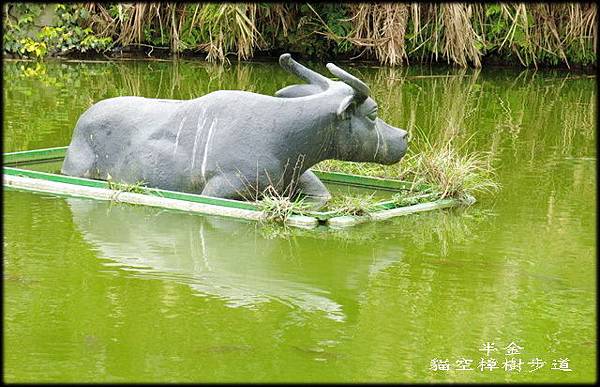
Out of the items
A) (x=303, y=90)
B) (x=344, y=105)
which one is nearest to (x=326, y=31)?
(x=303, y=90)

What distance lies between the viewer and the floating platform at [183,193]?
8.99 meters

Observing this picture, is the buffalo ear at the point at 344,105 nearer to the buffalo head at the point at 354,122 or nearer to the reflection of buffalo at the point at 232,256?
the buffalo head at the point at 354,122

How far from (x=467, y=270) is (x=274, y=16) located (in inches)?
560

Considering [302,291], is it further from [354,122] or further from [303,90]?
[303,90]

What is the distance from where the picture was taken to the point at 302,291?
739cm

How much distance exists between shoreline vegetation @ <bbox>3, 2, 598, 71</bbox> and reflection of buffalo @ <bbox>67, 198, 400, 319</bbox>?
11428 millimetres

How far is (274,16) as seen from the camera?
71.3ft

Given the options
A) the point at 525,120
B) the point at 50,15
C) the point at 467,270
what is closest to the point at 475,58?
the point at 525,120

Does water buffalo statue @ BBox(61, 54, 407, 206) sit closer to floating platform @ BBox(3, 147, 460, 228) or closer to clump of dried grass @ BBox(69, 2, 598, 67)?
floating platform @ BBox(3, 147, 460, 228)

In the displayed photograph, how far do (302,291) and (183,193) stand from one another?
2.23m

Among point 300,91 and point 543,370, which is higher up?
point 300,91

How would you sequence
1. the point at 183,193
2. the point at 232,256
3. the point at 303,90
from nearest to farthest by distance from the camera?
the point at 232,256
the point at 183,193
the point at 303,90

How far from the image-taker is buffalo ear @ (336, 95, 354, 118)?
9.23 meters

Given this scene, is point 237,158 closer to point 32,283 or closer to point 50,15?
point 32,283
